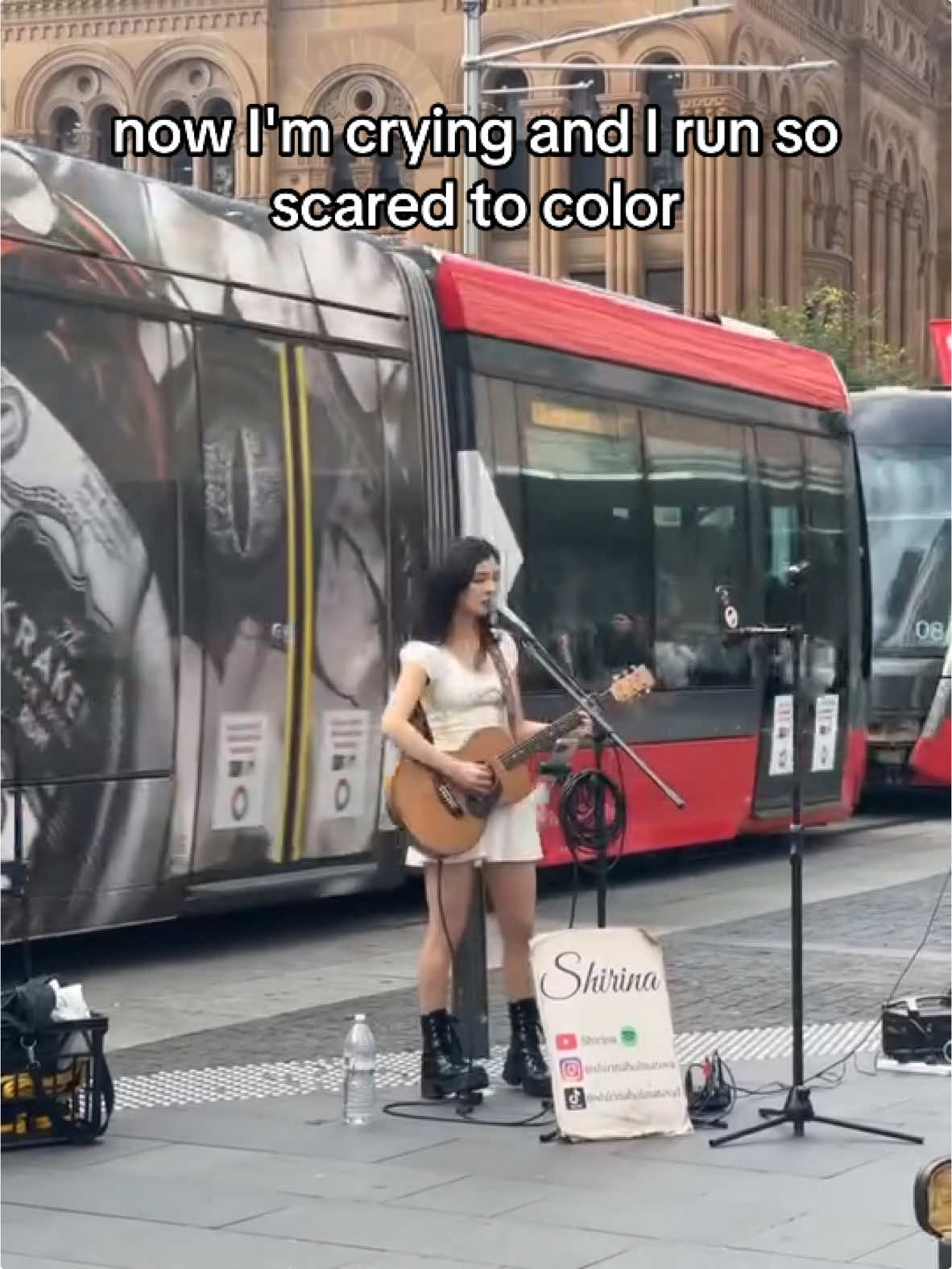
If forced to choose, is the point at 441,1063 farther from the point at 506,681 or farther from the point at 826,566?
the point at 826,566

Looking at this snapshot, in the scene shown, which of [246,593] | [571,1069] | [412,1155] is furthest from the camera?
[246,593]

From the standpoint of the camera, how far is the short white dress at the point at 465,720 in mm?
8375

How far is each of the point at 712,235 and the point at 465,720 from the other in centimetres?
4212

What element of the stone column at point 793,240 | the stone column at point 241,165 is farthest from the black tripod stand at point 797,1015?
the stone column at point 793,240

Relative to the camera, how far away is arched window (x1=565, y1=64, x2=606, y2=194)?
4650cm

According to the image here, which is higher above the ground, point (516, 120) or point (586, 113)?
point (586, 113)

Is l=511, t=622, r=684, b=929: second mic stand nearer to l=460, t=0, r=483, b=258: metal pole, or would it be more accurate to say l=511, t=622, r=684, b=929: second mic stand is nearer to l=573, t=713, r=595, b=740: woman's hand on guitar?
l=573, t=713, r=595, b=740: woman's hand on guitar

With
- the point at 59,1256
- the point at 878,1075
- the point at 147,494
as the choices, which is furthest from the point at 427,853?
the point at 147,494

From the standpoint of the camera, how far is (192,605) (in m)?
11.4

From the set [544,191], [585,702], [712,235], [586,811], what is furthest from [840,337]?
[585,702]

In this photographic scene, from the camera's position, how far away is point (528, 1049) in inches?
332

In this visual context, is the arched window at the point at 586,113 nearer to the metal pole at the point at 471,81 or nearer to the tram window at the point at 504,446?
the metal pole at the point at 471,81

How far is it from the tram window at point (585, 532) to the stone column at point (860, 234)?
132 feet

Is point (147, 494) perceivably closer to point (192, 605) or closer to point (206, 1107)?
point (192, 605)
